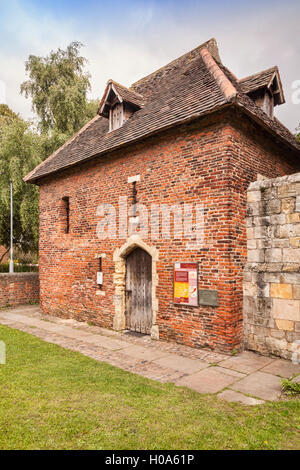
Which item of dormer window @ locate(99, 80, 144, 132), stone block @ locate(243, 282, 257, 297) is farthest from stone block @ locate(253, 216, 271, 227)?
dormer window @ locate(99, 80, 144, 132)

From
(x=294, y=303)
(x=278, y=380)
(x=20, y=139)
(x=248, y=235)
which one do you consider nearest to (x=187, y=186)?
(x=248, y=235)

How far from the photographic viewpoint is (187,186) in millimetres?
7891

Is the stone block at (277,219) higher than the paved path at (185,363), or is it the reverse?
the stone block at (277,219)

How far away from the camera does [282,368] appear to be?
626cm

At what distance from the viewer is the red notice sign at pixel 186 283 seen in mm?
7570

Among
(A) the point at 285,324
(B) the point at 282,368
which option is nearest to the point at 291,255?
(A) the point at 285,324

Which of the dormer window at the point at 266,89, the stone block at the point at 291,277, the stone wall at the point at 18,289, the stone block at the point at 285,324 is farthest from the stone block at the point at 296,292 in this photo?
the stone wall at the point at 18,289

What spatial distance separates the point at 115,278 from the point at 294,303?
5129 mm

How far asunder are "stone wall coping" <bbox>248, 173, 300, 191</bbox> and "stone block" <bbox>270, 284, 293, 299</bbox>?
2.32 m

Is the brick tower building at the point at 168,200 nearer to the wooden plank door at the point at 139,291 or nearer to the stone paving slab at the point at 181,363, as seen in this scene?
the wooden plank door at the point at 139,291

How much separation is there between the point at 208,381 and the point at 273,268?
2.99 meters

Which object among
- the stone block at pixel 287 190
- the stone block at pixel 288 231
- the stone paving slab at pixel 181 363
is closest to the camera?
the stone paving slab at pixel 181 363

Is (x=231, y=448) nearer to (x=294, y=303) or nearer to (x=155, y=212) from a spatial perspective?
(x=294, y=303)

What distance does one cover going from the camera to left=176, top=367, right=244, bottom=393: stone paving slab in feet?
17.3
